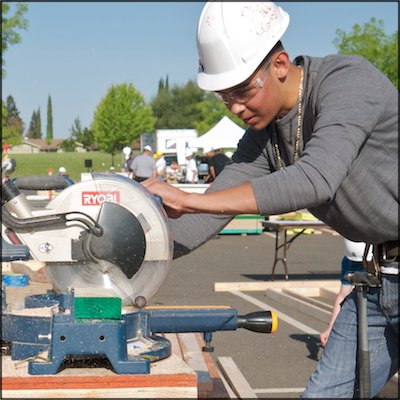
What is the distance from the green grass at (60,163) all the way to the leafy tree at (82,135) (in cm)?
5

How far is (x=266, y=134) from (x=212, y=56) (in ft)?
1.84

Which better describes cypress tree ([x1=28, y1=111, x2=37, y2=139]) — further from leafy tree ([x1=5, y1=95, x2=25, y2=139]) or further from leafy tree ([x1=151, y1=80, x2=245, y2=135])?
leafy tree ([x1=151, y1=80, x2=245, y2=135])

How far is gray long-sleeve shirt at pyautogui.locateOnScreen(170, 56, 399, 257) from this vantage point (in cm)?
259

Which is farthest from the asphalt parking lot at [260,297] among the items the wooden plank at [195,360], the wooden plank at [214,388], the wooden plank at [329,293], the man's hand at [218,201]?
the man's hand at [218,201]

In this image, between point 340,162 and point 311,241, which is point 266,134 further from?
point 311,241

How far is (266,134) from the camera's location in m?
3.32

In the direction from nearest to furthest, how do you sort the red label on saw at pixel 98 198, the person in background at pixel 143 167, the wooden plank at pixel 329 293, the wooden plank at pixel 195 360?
the red label on saw at pixel 98 198
the wooden plank at pixel 195 360
the wooden plank at pixel 329 293
the person in background at pixel 143 167

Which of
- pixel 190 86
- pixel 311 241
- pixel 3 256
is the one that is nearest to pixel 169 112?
Result: pixel 190 86

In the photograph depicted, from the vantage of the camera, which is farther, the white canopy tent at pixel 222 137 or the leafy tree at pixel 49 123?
the white canopy tent at pixel 222 137

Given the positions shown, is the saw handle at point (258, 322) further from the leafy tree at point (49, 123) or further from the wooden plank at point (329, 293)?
the wooden plank at point (329, 293)

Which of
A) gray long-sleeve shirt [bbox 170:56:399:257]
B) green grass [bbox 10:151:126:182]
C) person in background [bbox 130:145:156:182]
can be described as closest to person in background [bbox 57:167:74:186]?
green grass [bbox 10:151:126:182]

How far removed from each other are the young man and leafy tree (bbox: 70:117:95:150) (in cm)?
42

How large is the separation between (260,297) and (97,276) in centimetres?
684

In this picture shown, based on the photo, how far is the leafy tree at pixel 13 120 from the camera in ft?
10.3
